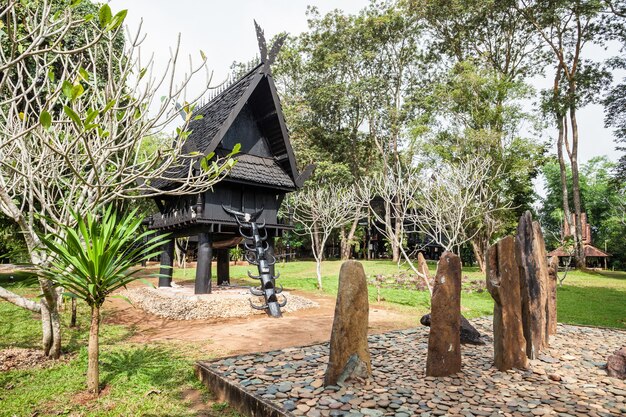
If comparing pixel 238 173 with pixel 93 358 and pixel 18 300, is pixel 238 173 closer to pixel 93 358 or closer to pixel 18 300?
pixel 18 300

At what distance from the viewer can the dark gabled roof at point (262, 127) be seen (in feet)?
35.4

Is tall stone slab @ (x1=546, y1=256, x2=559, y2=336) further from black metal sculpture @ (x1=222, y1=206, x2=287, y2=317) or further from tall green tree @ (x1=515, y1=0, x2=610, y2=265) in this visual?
tall green tree @ (x1=515, y1=0, x2=610, y2=265)

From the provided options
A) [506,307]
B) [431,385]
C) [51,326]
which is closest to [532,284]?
[506,307]

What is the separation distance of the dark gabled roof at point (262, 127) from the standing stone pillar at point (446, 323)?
7340mm

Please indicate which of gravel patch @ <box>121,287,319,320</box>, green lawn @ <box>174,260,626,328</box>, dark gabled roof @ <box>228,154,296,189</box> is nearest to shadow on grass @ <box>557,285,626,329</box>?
green lawn @ <box>174,260,626,328</box>

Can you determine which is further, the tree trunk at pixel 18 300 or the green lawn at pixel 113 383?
the tree trunk at pixel 18 300

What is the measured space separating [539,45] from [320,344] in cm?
2937

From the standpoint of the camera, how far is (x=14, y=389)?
14.6 feet

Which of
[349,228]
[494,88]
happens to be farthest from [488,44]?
[349,228]

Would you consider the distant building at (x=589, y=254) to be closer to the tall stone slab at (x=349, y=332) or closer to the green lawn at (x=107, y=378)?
the green lawn at (x=107, y=378)

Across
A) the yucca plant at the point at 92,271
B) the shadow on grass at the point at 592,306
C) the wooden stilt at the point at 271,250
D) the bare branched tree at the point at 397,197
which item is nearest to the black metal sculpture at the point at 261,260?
the wooden stilt at the point at 271,250

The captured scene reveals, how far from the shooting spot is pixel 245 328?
789cm

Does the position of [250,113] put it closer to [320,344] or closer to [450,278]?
[320,344]

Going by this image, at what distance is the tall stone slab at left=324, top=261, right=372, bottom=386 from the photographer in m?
4.25
